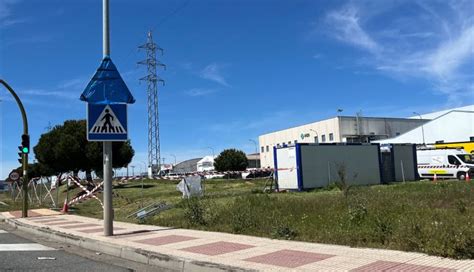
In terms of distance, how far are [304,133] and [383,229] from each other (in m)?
105

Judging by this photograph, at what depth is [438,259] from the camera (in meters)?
7.34

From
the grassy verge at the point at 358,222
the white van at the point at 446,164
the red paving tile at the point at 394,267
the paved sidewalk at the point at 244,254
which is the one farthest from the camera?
the white van at the point at 446,164

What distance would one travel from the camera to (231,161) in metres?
98.9

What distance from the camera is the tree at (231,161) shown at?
9837 centimetres

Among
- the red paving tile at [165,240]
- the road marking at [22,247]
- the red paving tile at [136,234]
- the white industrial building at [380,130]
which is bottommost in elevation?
the road marking at [22,247]

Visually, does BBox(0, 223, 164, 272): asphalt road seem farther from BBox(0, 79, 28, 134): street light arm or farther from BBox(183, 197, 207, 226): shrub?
BBox(0, 79, 28, 134): street light arm

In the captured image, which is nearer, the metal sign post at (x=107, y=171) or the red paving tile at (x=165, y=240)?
the red paving tile at (x=165, y=240)

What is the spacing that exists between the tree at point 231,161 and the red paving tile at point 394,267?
90.8 meters

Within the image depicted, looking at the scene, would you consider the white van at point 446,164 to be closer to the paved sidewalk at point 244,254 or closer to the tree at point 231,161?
the paved sidewalk at point 244,254

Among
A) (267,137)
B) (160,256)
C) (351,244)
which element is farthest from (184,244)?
(267,137)

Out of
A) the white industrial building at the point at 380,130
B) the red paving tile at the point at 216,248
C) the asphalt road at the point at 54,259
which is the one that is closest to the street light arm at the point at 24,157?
the asphalt road at the point at 54,259

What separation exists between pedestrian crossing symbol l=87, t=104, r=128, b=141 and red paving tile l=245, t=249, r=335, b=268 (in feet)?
19.9

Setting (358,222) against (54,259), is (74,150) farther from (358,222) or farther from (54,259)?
(358,222)

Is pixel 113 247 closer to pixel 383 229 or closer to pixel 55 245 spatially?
Answer: pixel 55 245
